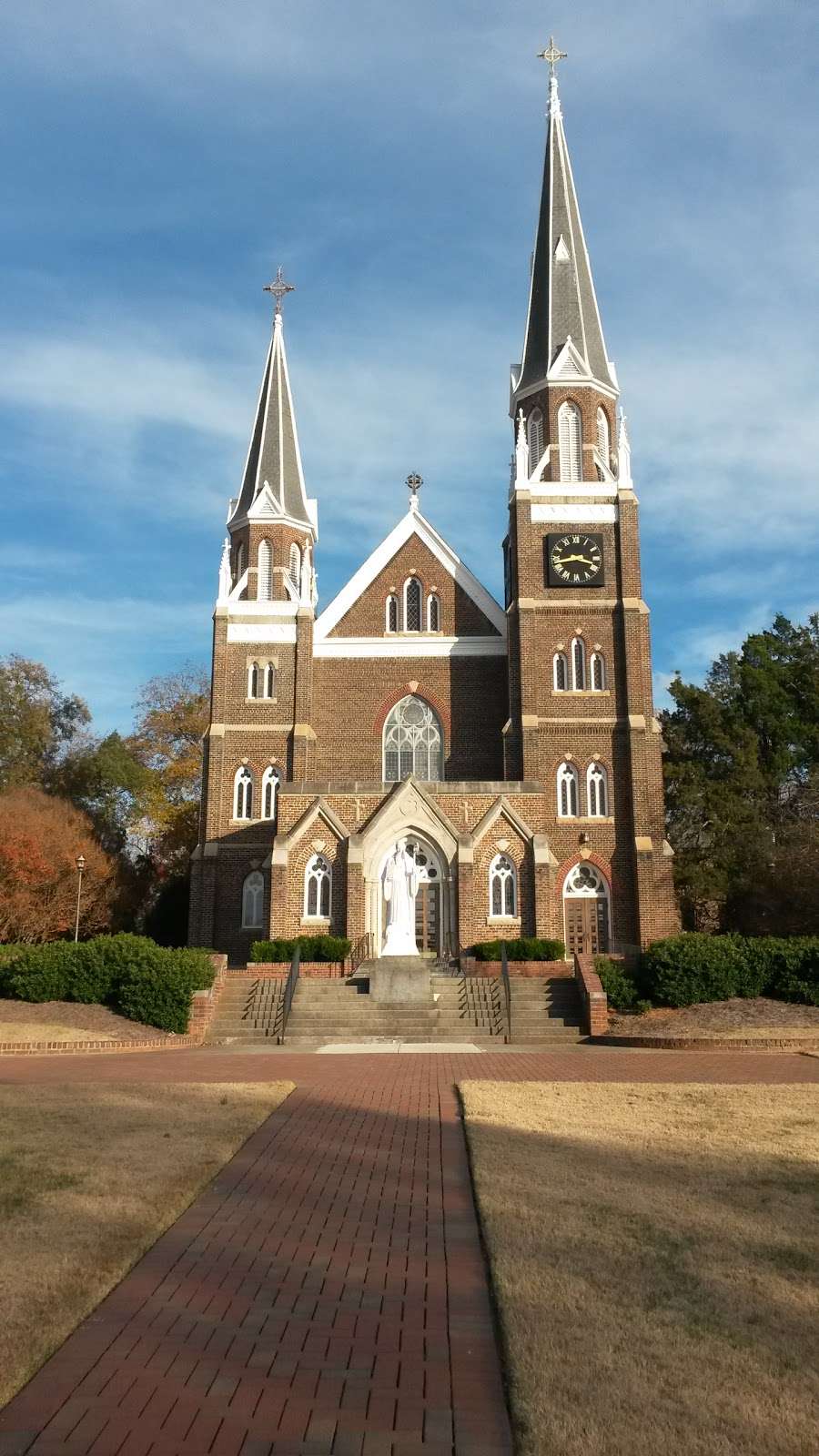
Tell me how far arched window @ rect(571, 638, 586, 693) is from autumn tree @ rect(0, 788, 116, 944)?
17868 millimetres

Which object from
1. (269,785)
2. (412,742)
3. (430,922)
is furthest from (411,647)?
(430,922)

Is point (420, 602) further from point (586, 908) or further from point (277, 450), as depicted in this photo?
point (586, 908)

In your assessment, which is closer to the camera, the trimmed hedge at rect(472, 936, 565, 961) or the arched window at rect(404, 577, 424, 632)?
the trimmed hedge at rect(472, 936, 565, 961)

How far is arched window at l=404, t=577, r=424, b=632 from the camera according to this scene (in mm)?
40719

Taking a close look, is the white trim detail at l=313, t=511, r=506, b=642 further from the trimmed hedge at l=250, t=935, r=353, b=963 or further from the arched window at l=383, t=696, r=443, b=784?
the trimmed hedge at l=250, t=935, r=353, b=963

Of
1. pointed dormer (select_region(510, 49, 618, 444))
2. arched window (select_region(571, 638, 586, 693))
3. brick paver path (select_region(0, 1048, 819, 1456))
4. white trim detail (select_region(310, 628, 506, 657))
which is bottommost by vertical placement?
brick paver path (select_region(0, 1048, 819, 1456))

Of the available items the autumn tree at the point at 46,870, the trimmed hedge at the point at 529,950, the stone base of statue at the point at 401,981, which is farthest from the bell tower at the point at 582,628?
the autumn tree at the point at 46,870

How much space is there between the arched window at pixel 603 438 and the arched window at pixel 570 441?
2.16 ft

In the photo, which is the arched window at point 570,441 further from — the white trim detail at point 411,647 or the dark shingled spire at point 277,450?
the dark shingled spire at point 277,450

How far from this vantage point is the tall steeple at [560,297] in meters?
41.2

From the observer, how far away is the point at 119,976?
23344 millimetres

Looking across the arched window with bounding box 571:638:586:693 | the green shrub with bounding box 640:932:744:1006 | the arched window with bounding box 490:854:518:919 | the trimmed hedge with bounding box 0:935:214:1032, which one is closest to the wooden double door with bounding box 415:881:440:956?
the arched window with bounding box 490:854:518:919

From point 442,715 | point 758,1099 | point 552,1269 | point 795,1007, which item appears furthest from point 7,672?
point 552,1269

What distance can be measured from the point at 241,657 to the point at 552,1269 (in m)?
34.2
